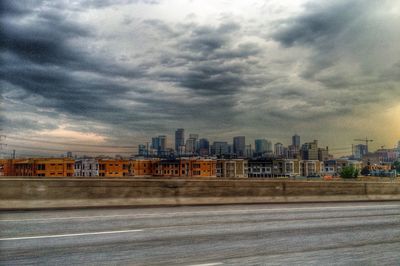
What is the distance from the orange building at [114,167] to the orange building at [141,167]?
2.60 metres

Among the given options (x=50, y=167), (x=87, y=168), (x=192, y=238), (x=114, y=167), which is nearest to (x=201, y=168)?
(x=114, y=167)

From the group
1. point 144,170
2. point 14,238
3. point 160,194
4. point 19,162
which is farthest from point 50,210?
point 144,170

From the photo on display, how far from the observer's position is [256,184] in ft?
60.1

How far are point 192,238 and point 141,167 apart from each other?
566ft

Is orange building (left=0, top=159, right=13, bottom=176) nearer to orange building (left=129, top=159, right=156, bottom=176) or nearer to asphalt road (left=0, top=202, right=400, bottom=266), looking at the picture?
orange building (left=129, top=159, right=156, bottom=176)

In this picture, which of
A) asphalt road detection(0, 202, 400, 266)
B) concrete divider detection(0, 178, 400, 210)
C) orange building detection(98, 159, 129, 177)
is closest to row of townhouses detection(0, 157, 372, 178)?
orange building detection(98, 159, 129, 177)

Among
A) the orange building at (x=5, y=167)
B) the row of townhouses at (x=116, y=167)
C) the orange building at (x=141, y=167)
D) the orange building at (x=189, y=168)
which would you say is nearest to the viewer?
the row of townhouses at (x=116, y=167)

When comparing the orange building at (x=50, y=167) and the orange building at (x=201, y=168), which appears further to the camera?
the orange building at (x=201, y=168)

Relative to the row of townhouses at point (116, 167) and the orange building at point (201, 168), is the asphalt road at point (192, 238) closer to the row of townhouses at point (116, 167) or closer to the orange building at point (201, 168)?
the row of townhouses at point (116, 167)

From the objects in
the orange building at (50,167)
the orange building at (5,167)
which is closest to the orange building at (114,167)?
the orange building at (50,167)

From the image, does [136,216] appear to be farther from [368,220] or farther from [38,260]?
[368,220]

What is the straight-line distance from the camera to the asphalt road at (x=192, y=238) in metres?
6.92

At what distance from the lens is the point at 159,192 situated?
16.0 m

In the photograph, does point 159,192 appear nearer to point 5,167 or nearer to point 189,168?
point 189,168
